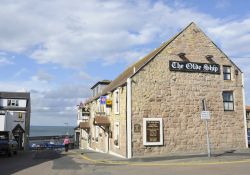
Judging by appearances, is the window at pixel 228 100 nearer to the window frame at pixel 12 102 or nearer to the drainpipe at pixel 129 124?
the drainpipe at pixel 129 124

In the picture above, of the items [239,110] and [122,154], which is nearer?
[122,154]

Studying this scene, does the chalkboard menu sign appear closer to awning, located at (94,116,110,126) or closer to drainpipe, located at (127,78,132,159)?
drainpipe, located at (127,78,132,159)

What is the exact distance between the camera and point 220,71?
88.1 feet

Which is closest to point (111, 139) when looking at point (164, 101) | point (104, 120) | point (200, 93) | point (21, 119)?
point (104, 120)

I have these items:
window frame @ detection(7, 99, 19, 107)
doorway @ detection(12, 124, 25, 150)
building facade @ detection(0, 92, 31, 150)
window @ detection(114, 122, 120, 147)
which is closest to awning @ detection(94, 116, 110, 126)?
window @ detection(114, 122, 120, 147)

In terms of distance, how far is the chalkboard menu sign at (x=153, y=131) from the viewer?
2386 centimetres

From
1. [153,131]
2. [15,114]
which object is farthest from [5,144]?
[15,114]

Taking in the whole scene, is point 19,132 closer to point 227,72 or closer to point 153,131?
point 153,131

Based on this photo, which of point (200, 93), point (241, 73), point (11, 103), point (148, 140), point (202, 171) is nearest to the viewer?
point (202, 171)

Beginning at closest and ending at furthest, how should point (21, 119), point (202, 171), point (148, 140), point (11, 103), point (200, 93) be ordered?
point (202, 171) → point (148, 140) → point (200, 93) → point (21, 119) → point (11, 103)

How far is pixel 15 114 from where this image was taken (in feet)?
187

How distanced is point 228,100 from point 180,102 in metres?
4.37

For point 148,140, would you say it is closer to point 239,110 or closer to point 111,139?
point 111,139

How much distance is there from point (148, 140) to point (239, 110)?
820 centimetres
